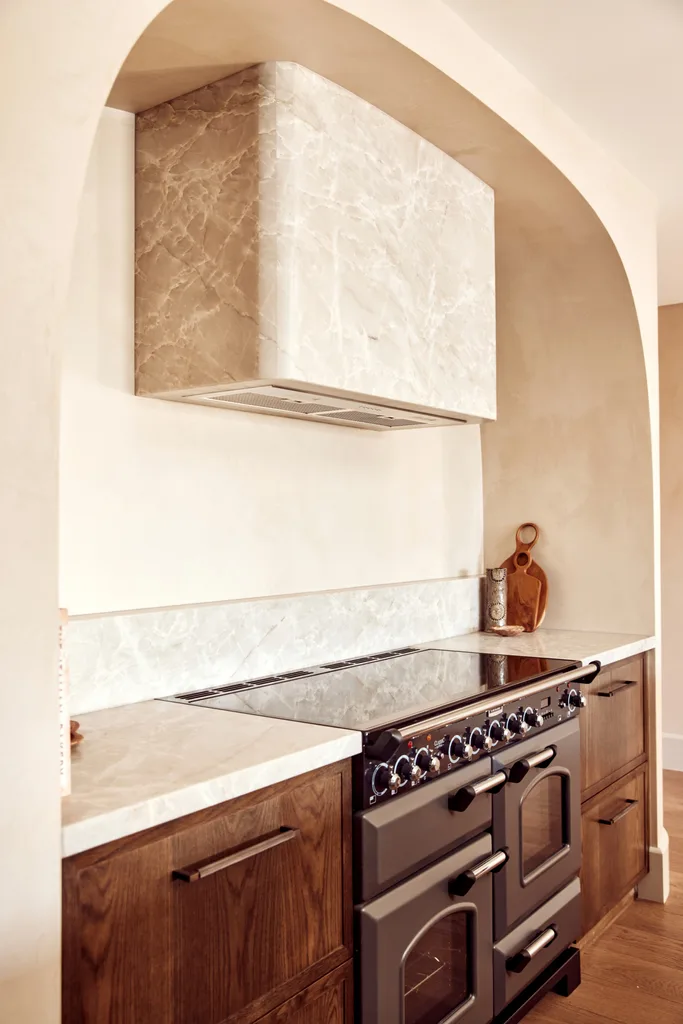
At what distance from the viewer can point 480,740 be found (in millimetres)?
2049

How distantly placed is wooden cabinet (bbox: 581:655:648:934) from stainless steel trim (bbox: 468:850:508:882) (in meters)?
0.70

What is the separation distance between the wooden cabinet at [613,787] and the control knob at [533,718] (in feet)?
1.40

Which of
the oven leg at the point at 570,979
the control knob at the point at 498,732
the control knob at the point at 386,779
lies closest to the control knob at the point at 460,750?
the control knob at the point at 498,732

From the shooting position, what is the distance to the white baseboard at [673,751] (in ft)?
15.7

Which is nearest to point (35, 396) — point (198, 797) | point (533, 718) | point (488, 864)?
point (198, 797)

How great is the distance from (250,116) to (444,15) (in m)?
0.55

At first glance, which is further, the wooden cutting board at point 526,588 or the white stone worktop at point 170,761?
the wooden cutting board at point 526,588

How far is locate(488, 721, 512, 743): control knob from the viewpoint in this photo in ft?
6.92

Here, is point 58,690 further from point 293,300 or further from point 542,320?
point 542,320

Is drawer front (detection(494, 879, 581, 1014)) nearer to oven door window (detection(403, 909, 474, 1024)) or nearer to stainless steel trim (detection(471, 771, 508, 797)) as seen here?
oven door window (detection(403, 909, 474, 1024))

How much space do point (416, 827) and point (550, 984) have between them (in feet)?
3.07

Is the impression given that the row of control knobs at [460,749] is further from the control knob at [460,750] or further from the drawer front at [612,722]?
the drawer front at [612,722]

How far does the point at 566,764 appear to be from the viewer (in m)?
2.51

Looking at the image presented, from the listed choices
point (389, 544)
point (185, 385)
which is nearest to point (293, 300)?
point (185, 385)
